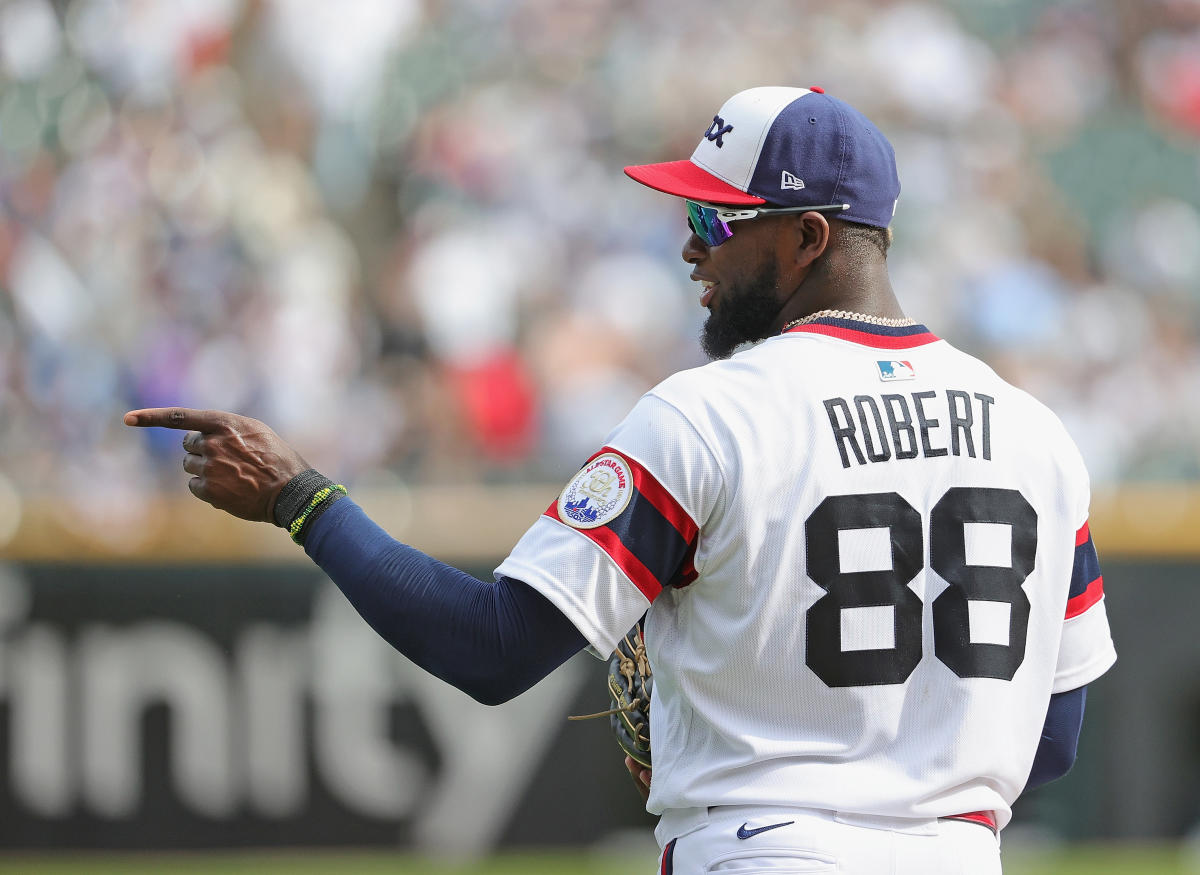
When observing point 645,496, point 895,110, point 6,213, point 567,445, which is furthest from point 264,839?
point 895,110

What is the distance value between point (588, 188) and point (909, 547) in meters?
7.69

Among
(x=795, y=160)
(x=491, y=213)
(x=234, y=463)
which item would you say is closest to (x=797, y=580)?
(x=795, y=160)

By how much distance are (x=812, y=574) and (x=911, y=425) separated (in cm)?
27

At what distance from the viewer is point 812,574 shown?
79.2 inches

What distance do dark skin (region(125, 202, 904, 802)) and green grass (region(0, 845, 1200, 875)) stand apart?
16.0ft

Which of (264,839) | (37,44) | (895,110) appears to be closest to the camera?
(264,839)

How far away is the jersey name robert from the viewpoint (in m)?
2.06

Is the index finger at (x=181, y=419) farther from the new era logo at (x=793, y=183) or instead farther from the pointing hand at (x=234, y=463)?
the new era logo at (x=793, y=183)

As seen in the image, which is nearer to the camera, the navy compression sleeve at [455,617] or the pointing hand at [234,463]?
the navy compression sleeve at [455,617]

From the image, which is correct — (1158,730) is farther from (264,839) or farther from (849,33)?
(849,33)

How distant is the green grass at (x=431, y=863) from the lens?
6.61 meters

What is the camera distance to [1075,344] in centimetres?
899

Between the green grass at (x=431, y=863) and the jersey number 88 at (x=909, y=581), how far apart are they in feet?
16.5

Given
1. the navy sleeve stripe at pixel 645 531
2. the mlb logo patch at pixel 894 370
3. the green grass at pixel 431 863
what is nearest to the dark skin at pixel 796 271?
the mlb logo patch at pixel 894 370
